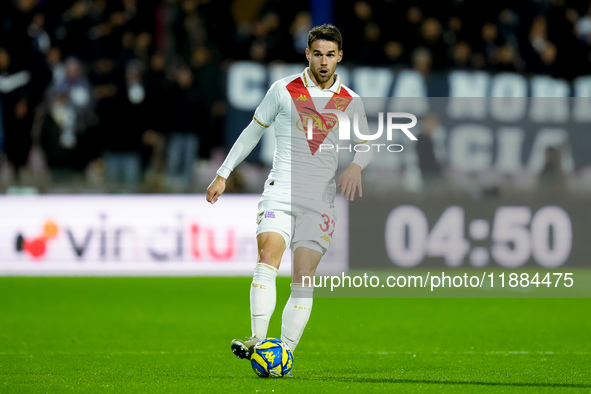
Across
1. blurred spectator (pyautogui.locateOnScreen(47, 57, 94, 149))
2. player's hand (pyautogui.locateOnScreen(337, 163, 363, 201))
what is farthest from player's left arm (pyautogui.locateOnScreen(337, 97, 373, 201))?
blurred spectator (pyautogui.locateOnScreen(47, 57, 94, 149))

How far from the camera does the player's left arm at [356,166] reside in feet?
21.0

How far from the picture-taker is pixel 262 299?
6320 millimetres

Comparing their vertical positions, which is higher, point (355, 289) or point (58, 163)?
point (58, 163)

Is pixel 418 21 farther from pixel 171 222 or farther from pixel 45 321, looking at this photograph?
pixel 45 321

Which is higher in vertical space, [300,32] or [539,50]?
[300,32]

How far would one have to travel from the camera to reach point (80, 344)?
829 centimetres

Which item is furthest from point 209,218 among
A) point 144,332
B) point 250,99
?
point 144,332

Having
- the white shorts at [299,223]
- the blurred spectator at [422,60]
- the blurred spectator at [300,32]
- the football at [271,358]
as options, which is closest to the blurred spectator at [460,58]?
the blurred spectator at [422,60]

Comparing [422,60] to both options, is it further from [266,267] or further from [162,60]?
[266,267]

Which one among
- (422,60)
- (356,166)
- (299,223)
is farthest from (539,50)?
(299,223)

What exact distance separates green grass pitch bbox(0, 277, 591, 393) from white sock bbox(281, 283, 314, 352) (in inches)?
10.3

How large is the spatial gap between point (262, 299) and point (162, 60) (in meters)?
9.82

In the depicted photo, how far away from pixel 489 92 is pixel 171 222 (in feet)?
17.8

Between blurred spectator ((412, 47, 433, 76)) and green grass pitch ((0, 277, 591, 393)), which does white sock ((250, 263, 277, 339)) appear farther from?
blurred spectator ((412, 47, 433, 76))
